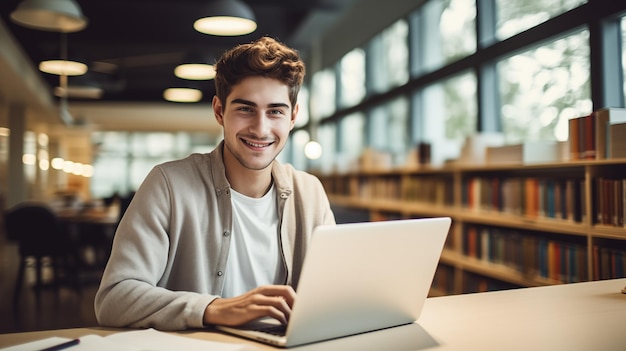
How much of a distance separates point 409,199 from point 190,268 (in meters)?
4.13

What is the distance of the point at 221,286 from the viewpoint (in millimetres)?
1624

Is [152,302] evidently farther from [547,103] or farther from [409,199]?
[409,199]

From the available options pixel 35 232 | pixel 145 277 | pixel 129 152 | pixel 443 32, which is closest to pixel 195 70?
pixel 35 232

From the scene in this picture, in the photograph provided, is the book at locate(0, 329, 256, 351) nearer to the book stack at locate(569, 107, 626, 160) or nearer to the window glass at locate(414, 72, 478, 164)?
the book stack at locate(569, 107, 626, 160)

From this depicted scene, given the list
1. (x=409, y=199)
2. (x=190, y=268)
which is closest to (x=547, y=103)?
(x=409, y=199)

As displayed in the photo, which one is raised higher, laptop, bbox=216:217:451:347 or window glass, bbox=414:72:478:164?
window glass, bbox=414:72:478:164

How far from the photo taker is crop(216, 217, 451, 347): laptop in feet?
3.54

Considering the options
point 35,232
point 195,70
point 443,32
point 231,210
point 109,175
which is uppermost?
point 443,32

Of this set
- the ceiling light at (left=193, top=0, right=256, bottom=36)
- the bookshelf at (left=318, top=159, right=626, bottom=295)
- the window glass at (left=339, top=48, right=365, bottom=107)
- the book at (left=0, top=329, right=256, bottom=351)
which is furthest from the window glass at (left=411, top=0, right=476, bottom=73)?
the book at (left=0, top=329, right=256, bottom=351)

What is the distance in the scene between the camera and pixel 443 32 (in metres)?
5.61

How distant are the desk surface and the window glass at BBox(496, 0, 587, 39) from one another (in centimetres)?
272

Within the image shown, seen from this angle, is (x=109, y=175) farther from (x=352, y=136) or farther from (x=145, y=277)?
(x=145, y=277)

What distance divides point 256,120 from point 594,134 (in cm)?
213

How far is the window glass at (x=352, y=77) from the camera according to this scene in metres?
7.91
